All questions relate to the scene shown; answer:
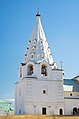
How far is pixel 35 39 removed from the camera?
1912 inches

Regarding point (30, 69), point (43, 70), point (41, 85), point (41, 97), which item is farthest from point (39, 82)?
point (30, 69)

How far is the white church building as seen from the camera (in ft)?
148

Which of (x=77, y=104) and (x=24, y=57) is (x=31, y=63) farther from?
(x=77, y=104)

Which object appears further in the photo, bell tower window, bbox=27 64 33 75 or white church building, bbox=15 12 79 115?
bell tower window, bbox=27 64 33 75

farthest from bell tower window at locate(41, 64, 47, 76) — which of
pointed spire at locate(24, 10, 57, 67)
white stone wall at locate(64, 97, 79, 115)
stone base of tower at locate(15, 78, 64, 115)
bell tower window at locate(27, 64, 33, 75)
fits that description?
white stone wall at locate(64, 97, 79, 115)

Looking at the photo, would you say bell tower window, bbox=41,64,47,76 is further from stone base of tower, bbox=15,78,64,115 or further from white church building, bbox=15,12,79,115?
stone base of tower, bbox=15,78,64,115

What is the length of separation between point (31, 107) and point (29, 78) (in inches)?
180

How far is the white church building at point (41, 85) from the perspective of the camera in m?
45.0

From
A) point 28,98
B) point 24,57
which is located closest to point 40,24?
point 24,57

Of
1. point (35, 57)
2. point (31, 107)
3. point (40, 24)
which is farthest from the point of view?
point (40, 24)

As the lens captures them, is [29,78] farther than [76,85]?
No

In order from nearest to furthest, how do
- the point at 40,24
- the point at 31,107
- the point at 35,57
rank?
the point at 31,107 < the point at 35,57 < the point at 40,24

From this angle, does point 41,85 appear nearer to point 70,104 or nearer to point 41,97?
point 41,97

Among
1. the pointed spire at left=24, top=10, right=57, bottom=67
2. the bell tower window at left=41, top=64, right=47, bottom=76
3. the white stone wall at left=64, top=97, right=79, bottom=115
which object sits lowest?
the white stone wall at left=64, top=97, right=79, bottom=115
